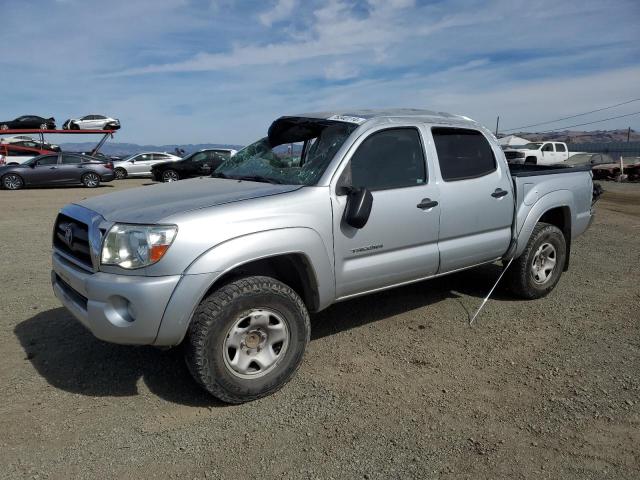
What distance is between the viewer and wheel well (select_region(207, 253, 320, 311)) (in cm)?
335

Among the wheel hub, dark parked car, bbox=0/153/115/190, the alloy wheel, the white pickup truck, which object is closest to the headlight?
the wheel hub

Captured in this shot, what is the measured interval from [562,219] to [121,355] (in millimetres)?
4466

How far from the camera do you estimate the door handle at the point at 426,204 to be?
155 inches

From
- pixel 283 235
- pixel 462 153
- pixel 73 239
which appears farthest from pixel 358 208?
pixel 73 239

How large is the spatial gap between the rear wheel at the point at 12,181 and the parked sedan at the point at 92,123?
428 inches

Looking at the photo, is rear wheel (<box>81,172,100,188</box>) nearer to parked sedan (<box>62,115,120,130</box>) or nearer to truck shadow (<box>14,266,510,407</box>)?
parked sedan (<box>62,115,120,130</box>)

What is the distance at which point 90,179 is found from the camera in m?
20.4

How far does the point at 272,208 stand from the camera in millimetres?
3215

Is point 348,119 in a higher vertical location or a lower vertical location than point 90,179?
higher

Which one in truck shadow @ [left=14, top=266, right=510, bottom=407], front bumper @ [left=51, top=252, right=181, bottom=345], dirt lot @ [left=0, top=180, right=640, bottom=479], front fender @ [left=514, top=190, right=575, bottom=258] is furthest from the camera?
front fender @ [left=514, top=190, right=575, bottom=258]

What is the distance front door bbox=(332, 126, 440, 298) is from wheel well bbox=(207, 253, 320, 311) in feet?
0.66

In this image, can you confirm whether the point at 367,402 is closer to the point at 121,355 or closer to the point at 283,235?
the point at 283,235

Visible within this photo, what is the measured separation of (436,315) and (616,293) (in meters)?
2.11

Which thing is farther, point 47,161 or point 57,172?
point 47,161
